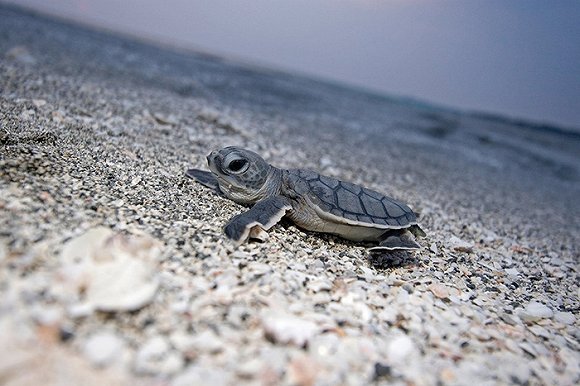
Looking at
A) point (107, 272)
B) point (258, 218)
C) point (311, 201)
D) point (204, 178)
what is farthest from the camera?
point (204, 178)

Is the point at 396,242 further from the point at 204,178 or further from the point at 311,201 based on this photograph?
the point at 204,178

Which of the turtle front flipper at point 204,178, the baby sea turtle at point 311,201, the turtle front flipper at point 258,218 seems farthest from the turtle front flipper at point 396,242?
the turtle front flipper at point 204,178

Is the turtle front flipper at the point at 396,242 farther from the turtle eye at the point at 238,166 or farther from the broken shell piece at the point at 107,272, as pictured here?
the broken shell piece at the point at 107,272

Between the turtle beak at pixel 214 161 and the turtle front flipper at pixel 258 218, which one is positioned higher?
the turtle beak at pixel 214 161

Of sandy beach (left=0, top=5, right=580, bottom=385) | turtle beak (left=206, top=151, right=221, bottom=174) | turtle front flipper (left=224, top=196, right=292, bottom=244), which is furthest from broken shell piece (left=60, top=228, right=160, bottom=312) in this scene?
turtle beak (left=206, top=151, right=221, bottom=174)

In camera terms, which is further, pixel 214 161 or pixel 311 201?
pixel 214 161

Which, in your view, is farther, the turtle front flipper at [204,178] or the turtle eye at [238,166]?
the turtle front flipper at [204,178]

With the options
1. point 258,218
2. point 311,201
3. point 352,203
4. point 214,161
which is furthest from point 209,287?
point 352,203
